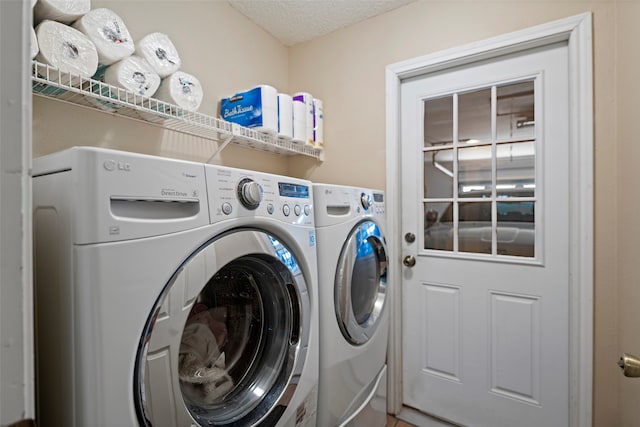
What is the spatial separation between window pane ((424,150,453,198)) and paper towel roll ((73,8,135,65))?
1.53 m

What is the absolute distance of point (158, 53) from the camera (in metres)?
1.25

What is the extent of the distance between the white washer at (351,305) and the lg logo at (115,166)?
0.64 m

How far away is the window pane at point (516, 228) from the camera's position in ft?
5.01

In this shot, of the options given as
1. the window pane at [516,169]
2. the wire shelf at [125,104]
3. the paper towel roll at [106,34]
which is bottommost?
the window pane at [516,169]

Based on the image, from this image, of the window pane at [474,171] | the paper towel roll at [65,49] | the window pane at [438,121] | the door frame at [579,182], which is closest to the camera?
the paper towel roll at [65,49]

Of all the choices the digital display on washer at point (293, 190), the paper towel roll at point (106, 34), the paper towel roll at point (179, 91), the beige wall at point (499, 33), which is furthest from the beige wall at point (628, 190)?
the paper towel roll at point (106, 34)

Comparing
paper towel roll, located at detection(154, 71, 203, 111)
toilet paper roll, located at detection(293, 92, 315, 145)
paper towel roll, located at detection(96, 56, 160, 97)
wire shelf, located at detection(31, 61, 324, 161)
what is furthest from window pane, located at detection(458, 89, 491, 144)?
paper towel roll, located at detection(96, 56, 160, 97)

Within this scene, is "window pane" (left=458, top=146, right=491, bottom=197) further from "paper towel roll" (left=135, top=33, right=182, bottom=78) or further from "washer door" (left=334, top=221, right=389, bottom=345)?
"paper towel roll" (left=135, top=33, right=182, bottom=78)

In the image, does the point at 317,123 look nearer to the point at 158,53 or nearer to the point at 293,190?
the point at 158,53

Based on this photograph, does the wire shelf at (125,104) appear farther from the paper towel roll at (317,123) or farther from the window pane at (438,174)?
the window pane at (438,174)

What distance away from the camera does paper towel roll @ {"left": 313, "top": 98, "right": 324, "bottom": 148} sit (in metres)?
1.93

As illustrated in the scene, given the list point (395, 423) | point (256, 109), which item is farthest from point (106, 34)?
point (395, 423)

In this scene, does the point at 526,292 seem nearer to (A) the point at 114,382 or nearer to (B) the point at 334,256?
(B) the point at 334,256

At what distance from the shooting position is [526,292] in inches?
59.8
